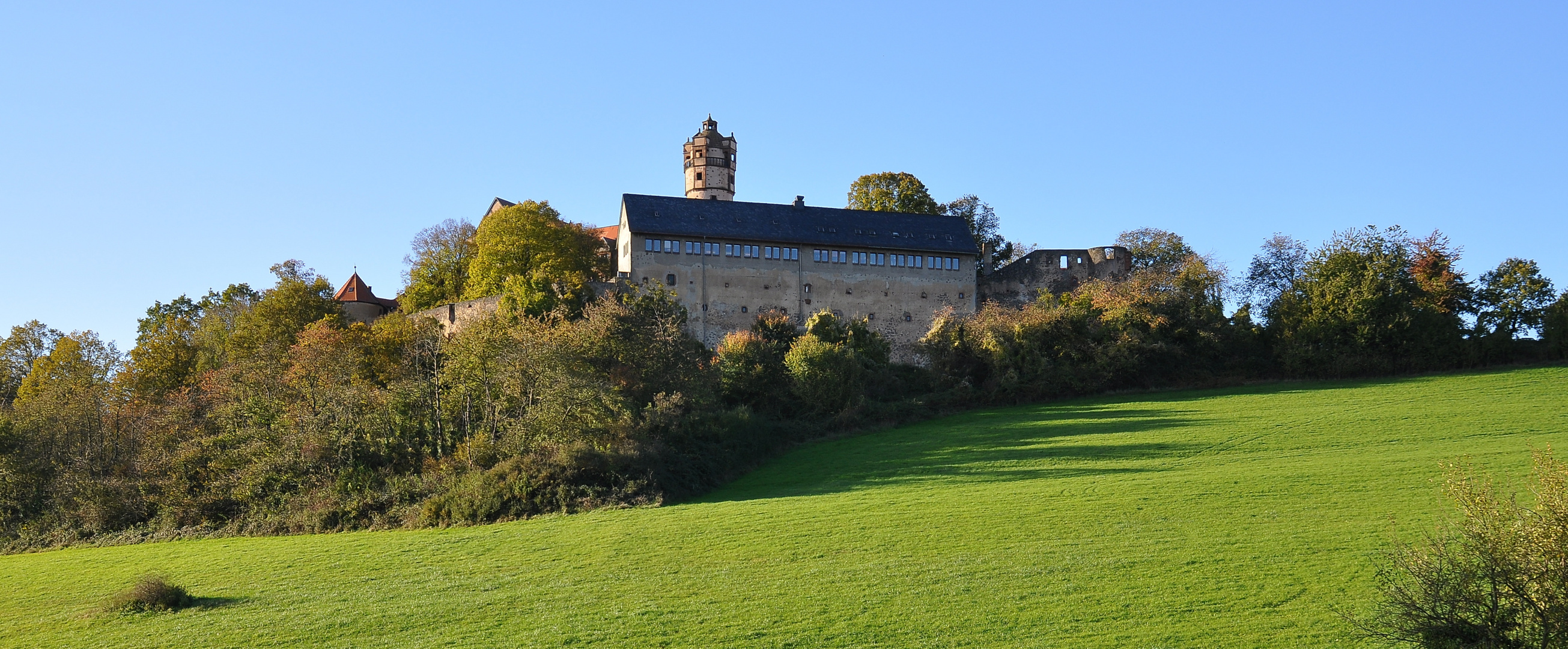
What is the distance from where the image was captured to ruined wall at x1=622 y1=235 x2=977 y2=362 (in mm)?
55156

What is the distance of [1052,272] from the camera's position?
60.1 m

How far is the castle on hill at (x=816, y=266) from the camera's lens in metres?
55.4

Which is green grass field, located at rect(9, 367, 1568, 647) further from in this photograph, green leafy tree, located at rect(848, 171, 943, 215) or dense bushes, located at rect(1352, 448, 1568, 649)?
green leafy tree, located at rect(848, 171, 943, 215)

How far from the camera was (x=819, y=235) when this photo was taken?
58312mm

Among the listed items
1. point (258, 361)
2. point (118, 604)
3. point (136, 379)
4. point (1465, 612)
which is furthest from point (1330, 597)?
point (136, 379)

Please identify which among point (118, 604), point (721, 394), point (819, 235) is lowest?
point (118, 604)

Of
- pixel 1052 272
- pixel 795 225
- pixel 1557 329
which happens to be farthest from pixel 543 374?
pixel 1557 329

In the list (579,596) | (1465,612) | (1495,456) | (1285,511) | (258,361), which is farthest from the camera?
(258,361)

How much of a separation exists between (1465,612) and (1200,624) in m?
4.49

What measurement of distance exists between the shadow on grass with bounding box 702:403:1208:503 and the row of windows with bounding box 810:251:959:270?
14209 mm

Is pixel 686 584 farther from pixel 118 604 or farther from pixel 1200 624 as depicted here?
pixel 118 604

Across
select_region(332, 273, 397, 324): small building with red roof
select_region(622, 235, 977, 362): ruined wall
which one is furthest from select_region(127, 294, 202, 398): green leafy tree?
select_region(622, 235, 977, 362): ruined wall

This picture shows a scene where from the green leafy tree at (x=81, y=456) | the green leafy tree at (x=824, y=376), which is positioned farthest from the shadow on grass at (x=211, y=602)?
the green leafy tree at (x=824, y=376)

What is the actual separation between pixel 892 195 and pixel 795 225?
1031 centimetres
